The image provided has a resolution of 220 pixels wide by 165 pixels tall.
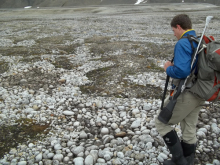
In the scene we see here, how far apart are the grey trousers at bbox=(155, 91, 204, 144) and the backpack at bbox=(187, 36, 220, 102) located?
199mm

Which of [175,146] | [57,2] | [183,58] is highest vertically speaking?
[57,2]

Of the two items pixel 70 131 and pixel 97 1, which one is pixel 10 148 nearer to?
pixel 70 131

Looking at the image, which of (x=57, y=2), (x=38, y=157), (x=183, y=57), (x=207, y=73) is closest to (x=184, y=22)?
(x=183, y=57)

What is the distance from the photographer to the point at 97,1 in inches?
6417

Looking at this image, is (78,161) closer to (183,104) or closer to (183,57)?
(183,104)

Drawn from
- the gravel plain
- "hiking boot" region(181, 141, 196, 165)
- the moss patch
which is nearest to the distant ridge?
the gravel plain

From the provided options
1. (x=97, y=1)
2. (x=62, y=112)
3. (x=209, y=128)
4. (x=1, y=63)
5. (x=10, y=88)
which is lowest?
(x=209, y=128)

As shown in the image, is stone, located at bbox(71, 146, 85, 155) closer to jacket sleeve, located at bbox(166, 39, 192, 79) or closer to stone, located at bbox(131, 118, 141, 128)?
stone, located at bbox(131, 118, 141, 128)

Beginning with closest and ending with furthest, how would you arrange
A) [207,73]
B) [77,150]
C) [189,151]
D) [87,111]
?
[207,73] < [189,151] < [77,150] < [87,111]

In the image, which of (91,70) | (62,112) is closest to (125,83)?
(91,70)

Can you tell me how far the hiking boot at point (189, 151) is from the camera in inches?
153

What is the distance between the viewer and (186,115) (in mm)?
3570

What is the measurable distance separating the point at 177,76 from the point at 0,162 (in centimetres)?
437

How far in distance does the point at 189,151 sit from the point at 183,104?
1.21 m
